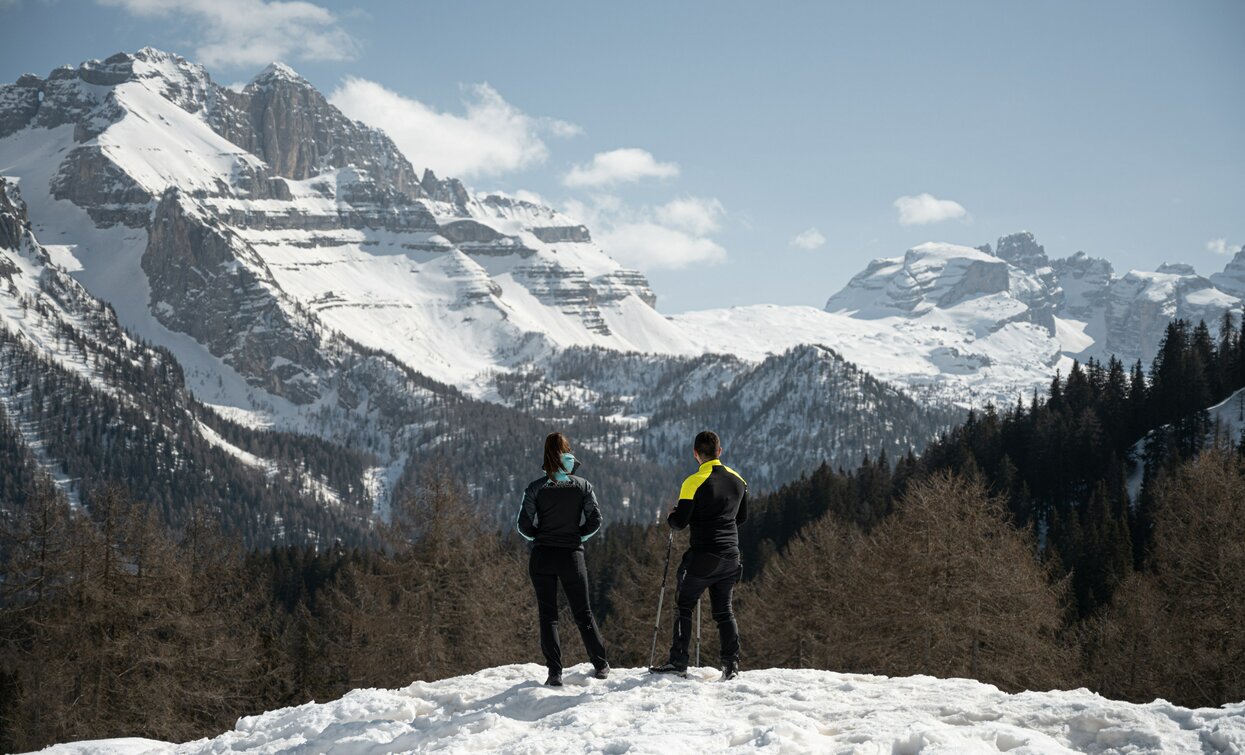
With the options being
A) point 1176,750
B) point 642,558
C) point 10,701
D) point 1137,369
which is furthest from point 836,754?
point 1137,369

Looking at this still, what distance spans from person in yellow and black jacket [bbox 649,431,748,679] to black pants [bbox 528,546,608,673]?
128 centimetres

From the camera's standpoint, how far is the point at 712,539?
1360 centimetres

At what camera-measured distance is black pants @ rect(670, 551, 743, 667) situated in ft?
44.7

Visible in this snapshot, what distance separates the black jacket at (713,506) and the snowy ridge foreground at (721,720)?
1.95m

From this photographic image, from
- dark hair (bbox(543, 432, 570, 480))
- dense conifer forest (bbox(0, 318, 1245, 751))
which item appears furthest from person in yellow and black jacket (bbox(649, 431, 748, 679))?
dense conifer forest (bbox(0, 318, 1245, 751))

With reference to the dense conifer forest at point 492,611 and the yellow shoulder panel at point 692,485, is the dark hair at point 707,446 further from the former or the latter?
the dense conifer forest at point 492,611

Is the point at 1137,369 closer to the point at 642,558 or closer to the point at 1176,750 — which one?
the point at 642,558

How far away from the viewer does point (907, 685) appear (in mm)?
13570

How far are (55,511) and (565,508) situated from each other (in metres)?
21.3

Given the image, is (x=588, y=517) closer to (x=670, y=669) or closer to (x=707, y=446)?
(x=707, y=446)

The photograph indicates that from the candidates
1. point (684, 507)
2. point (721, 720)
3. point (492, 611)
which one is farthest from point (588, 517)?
point (492, 611)

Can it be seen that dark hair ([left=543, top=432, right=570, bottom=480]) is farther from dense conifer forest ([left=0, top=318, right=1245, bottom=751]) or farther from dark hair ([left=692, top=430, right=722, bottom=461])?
dense conifer forest ([left=0, top=318, right=1245, bottom=751])

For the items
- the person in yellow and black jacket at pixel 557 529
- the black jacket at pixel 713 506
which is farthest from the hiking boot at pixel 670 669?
the black jacket at pixel 713 506

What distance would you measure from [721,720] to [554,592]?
11.6 feet
